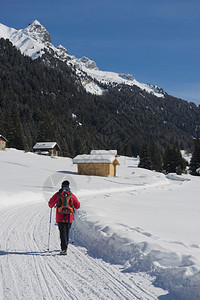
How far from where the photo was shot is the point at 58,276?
15.8 ft

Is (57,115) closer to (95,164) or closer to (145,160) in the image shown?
(145,160)

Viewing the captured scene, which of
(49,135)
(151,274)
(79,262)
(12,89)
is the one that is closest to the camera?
(151,274)

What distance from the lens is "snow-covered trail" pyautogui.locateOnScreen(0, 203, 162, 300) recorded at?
13.4ft

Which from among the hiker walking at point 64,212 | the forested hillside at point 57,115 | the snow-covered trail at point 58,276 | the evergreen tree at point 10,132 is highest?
the forested hillside at point 57,115

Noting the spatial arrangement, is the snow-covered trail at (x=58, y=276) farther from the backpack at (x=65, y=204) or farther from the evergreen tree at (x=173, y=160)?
the evergreen tree at (x=173, y=160)

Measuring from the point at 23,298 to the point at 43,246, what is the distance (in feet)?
9.38

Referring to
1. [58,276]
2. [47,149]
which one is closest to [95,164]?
[47,149]

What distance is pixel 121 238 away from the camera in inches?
259

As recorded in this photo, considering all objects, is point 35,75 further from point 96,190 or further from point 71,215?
point 71,215

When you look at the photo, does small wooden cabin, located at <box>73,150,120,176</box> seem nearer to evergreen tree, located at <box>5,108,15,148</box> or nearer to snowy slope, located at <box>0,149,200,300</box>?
evergreen tree, located at <box>5,108,15,148</box>

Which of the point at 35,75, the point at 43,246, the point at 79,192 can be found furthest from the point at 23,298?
the point at 35,75

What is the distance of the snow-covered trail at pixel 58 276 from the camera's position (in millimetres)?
4086

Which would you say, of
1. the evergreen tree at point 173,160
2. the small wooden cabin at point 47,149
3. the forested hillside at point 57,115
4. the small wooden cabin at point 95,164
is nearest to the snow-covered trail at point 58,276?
the small wooden cabin at point 95,164

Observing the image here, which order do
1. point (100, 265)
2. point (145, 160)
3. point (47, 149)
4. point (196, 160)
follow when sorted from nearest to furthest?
point (100, 265) < point (196, 160) < point (47, 149) < point (145, 160)
